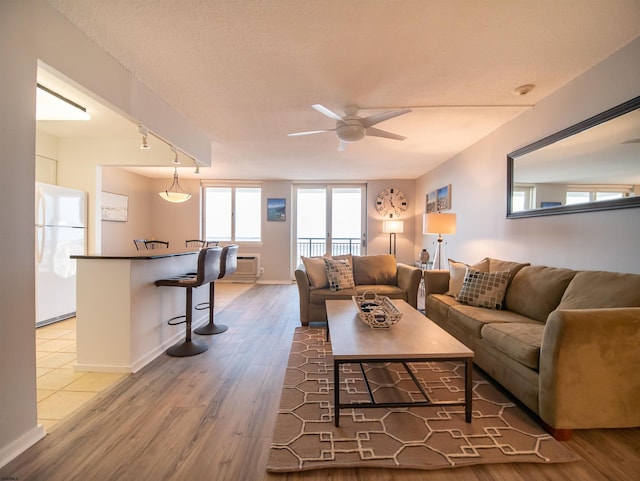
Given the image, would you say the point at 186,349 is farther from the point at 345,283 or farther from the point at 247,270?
the point at 247,270

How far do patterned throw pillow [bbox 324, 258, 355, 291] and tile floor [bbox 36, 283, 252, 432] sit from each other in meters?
2.17

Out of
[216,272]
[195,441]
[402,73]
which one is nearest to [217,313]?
[216,272]

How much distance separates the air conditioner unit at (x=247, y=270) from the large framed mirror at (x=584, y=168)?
4.96 m

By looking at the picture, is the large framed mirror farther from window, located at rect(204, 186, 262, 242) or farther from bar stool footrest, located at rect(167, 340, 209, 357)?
window, located at rect(204, 186, 262, 242)

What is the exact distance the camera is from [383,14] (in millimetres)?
1583

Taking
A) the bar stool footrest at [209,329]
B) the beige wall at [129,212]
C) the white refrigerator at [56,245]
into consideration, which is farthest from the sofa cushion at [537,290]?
the beige wall at [129,212]

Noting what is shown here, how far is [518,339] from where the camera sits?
1.74 m

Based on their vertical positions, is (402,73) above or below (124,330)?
above

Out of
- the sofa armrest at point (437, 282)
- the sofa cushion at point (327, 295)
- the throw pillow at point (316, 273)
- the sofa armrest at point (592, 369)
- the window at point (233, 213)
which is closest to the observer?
the sofa armrest at point (592, 369)

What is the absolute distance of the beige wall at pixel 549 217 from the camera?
6.24 ft

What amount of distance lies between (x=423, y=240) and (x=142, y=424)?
5.46 m

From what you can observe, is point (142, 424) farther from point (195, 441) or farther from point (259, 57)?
point (259, 57)

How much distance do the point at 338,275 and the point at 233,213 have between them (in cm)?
402

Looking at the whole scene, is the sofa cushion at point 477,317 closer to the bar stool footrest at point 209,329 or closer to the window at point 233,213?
the bar stool footrest at point 209,329
